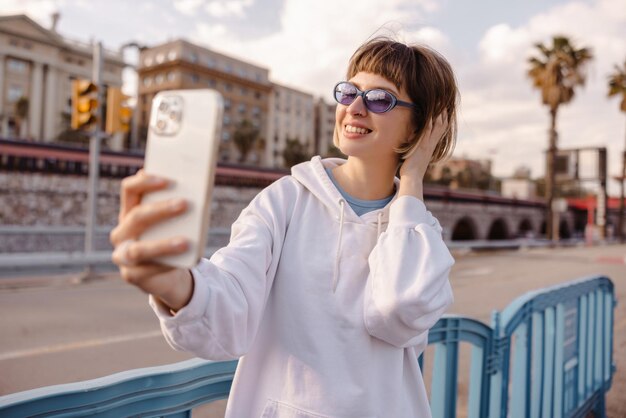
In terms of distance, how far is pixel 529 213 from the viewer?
45594mm

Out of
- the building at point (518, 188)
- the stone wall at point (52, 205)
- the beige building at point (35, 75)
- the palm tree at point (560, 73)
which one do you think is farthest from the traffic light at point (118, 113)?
the building at point (518, 188)

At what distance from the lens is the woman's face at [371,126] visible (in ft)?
4.30


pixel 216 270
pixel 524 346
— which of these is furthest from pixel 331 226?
pixel 524 346

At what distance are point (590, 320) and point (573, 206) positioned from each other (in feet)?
200

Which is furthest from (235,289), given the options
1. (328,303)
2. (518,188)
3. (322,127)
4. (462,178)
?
(462,178)

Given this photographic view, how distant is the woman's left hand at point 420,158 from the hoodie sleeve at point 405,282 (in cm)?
10

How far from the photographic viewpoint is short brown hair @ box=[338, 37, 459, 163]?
134cm

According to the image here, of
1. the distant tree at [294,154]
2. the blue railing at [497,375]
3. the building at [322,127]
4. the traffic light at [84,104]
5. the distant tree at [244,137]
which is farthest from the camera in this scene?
the building at [322,127]

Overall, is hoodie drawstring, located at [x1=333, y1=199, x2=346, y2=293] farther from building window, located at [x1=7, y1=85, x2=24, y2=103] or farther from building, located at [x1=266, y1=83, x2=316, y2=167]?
building, located at [x1=266, y1=83, x2=316, y2=167]

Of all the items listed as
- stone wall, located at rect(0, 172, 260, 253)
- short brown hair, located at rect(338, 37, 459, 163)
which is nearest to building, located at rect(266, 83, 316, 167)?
stone wall, located at rect(0, 172, 260, 253)

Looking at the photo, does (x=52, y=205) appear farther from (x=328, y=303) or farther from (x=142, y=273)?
(x=142, y=273)

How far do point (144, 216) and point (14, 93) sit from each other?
55.6 m

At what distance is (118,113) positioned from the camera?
8.70 metres

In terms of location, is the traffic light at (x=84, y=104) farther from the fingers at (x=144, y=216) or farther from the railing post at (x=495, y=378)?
the fingers at (x=144, y=216)
